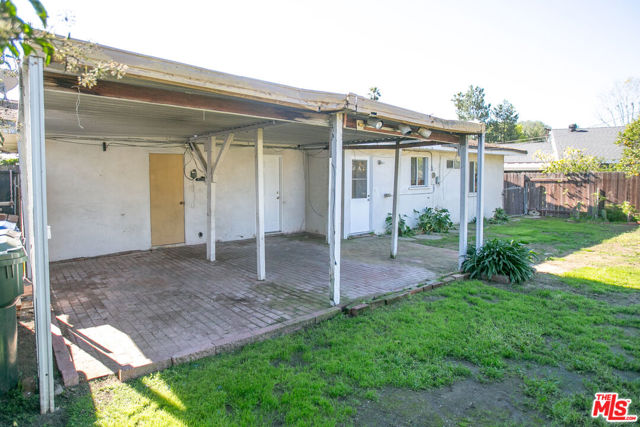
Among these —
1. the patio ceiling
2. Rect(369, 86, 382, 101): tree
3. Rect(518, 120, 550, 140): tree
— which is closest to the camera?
the patio ceiling

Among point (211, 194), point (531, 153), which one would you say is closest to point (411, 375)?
point (211, 194)

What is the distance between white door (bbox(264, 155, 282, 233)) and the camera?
404 inches

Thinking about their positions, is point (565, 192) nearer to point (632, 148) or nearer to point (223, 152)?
point (632, 148)

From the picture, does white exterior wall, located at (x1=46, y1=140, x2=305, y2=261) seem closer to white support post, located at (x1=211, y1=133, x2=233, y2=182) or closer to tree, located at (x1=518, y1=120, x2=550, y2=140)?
white support post, located at (x1=211, y1=133, x2=233, y2=182)

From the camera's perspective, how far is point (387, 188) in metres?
11.1

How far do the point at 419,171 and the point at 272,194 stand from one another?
16.0 ft

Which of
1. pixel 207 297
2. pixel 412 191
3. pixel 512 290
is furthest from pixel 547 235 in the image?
pixel 207 297

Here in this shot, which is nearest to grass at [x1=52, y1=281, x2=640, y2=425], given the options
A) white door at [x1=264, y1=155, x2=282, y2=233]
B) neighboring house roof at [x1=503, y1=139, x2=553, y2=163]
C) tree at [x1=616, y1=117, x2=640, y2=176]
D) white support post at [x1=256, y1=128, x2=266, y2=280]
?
white support post at [x1=256, y1=128, x2=266, y2=280]

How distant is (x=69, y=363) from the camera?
10.7 ft

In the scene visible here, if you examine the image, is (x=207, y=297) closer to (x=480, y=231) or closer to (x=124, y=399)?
(x=124, y=399)

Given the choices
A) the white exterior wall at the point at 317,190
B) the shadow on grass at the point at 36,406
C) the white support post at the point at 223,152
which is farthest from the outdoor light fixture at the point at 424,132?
the shadow on grass at the point at 36,406

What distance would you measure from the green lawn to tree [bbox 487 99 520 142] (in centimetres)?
3410

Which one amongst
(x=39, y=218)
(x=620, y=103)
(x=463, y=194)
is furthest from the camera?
(x=620, y=103)

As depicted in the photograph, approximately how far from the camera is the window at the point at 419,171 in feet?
39.0
